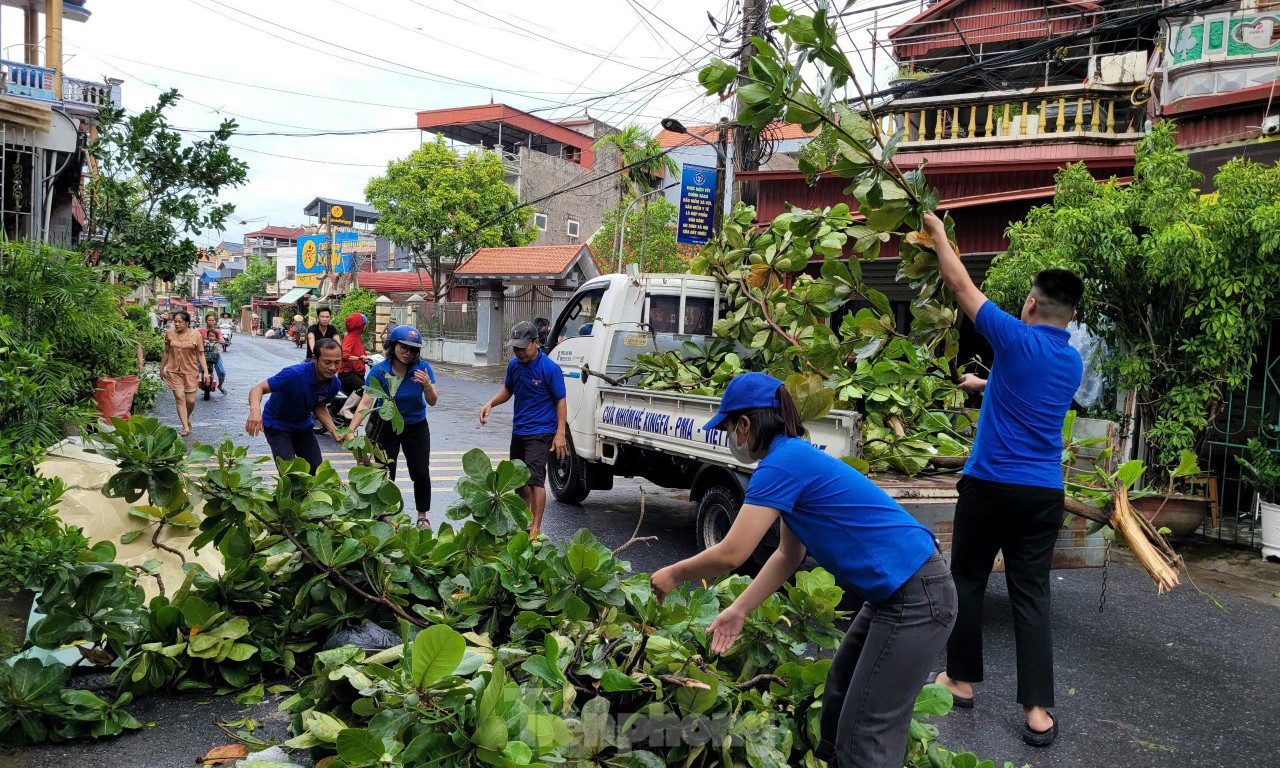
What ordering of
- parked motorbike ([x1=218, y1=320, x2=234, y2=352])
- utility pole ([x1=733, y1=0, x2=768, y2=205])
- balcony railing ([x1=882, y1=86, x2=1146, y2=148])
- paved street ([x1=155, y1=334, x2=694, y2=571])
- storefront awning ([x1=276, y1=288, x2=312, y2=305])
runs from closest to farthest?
paved street ([x1=155, y1=334, x2=694, y2=571]) < utility pole ([x1=733, y1=0, x2=768, y2=205]) < balcony railing ([x1=882, y1=86, x2=1146, y2=148]) < parked motorbike ([x1=218, y1=320, x2=234, y2=352]) < storefront awning ([x1=276, y1=288, x2=312, y2=305])

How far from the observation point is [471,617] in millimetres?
3744

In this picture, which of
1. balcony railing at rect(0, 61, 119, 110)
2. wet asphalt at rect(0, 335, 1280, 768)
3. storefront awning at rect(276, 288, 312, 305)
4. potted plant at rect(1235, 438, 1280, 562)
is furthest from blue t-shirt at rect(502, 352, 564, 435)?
storefront awning at rect(276, 288, 312, 305)

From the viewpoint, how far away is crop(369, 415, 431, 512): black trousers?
686 centimetres

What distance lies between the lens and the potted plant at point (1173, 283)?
25.0 ft

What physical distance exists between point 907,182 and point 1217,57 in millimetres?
9002

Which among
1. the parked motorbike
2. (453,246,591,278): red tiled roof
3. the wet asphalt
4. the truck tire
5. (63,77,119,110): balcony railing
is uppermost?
(63,77,119,110): balcony railing

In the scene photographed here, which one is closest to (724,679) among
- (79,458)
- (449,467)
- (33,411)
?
(33,411)

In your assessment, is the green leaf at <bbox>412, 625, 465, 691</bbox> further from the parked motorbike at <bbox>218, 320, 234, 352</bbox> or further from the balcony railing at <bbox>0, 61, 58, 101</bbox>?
the parked motorbike at <bbox>218, 320, 234, 352</bbox>

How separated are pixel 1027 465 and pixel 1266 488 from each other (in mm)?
5461

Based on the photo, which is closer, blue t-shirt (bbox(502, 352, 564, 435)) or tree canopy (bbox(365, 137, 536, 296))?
blue t-shirt (bbox(502, 352, 564, 435))

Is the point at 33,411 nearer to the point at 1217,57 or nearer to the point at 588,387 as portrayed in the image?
the point at 588,387

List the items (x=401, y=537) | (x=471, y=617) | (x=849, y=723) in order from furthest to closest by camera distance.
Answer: (x=401, y=537) → (x=471, y=617) → (x=849, y=723)

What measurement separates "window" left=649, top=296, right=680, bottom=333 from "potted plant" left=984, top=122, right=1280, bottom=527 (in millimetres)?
3506

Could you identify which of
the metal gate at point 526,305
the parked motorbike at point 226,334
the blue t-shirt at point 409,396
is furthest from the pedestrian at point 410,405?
the parked motorbike at point 226,334
